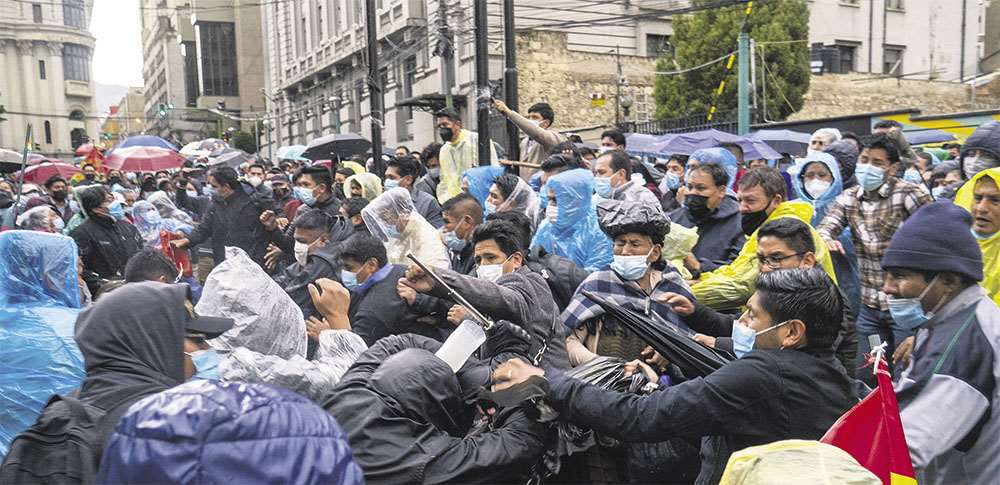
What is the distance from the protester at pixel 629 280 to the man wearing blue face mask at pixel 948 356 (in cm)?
119

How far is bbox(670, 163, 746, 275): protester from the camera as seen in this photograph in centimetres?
543

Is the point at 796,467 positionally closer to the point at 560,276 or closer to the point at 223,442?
the point at 223,442

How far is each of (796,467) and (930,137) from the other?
57.3 feet

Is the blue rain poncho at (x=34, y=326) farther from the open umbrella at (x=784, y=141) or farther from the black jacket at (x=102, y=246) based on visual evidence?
the open umbrella at (x=784, y=141)

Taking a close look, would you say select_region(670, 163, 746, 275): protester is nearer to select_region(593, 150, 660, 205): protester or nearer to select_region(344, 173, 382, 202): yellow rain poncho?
select_region(593, 150, 660, 205): protester

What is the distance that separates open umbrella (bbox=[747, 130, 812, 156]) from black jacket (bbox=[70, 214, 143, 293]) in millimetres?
11798

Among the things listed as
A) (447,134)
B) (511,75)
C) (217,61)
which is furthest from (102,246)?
(217,61)

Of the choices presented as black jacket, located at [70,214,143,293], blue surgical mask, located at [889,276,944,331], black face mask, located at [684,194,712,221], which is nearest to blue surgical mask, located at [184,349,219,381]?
blue surgical mask, located at [889,276,944,331]

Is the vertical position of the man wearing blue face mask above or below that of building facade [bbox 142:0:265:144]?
below

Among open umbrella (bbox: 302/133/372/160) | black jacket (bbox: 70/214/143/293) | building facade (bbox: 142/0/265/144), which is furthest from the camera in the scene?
building facade (bbox: 142/0/265/144)

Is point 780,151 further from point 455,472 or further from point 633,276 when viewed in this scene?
point 455,472

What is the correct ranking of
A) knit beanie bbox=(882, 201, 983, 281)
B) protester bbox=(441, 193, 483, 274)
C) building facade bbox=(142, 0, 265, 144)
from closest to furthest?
knit beanie bbox=(882, 201, 983, 281) → protester bbox=(441, 193, 483, 274) → building facade bbox=(142, 0, 265, 144)

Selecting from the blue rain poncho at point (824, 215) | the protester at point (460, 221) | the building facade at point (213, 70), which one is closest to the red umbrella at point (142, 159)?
the protester at point (460, 221)

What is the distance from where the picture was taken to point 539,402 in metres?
2.88
